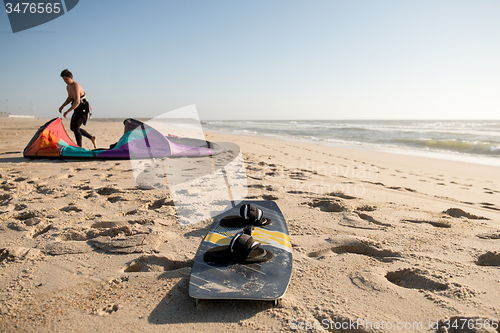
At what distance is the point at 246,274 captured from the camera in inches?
63.6

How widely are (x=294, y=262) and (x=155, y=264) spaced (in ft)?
3.33

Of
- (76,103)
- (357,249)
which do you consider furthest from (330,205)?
(76,103)

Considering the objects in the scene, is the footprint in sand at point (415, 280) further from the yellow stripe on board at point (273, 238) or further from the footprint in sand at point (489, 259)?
the yellow stripe on board at point (273, 238)

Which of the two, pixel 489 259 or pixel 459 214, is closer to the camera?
pixel 489 259

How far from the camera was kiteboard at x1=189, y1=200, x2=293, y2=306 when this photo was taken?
1.44m

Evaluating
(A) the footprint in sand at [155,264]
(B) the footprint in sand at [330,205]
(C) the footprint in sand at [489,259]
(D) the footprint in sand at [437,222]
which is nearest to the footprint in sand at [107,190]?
(A) the footprint in sand at [155,264]

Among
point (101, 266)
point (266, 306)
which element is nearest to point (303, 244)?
point (266, 306)

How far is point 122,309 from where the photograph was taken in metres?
1.41

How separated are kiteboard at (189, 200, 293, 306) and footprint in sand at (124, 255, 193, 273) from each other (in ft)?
0.56

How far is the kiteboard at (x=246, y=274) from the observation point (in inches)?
56.6

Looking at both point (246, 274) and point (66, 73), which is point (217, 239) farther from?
point (66, 73)

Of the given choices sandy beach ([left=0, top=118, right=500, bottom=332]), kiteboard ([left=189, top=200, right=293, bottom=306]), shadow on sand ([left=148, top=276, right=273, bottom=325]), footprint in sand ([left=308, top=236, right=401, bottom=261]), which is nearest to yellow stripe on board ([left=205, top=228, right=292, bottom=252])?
kiteboard ([left=189, top=200, right=293, bottom=306])

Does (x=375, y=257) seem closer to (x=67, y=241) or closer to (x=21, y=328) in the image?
(x=21, y=328)

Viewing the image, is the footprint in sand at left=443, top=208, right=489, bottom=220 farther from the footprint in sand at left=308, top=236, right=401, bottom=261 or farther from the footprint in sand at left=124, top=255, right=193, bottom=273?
the footprint in sand at left=124, top=255, right=193, bottom=273
